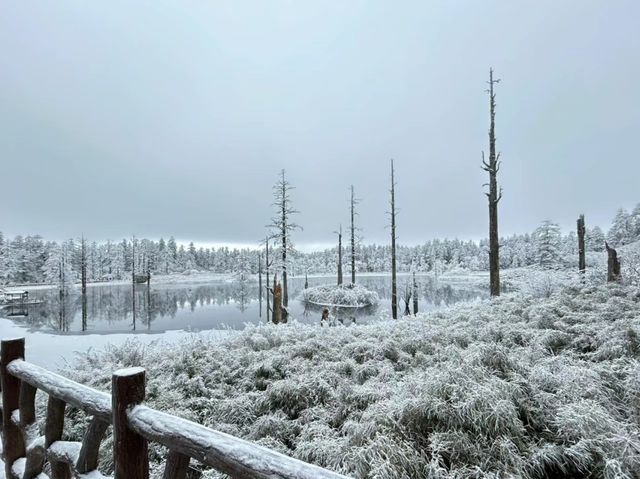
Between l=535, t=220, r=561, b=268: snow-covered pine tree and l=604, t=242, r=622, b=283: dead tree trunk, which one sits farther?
l=535, t=220, r=561, b=268: snow-covered pine tree

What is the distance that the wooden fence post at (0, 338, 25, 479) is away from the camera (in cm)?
333

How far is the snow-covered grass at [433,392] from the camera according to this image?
2736mm

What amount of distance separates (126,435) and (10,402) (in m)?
2.67

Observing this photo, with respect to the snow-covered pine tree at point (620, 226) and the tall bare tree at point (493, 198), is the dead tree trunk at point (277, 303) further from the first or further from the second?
the snow-covered pine tree at point (620, 226)

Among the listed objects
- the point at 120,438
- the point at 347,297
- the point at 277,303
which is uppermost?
the point at 120,438

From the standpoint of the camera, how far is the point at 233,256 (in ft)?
332

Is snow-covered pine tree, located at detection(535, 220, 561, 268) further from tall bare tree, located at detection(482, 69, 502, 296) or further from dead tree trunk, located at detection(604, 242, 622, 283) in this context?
dead tree trunk, located at detection(604, 242, 622, 283)

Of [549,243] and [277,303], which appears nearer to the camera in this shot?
[277,303]

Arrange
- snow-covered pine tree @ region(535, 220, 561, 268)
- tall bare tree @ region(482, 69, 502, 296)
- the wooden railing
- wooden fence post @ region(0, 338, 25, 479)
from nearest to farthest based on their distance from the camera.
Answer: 1. the wooden railing
2. wooden fence post @ region(0, 338, 25, 479)
3. tall bare tree @ region(482, 69, 502, 296)
4. snow-covered pine tree @ region(535, 220, 561, 268)

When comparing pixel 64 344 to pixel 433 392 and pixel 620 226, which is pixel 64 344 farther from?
pixel 620 226

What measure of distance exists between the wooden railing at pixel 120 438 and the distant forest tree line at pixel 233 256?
2253cm

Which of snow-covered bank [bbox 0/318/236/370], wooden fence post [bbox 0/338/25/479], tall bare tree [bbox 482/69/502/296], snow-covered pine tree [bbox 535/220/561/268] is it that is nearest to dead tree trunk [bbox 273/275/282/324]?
snow-covered bank [bbox 0/318/236/370]

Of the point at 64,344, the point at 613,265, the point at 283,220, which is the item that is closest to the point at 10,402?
the point at 64,344

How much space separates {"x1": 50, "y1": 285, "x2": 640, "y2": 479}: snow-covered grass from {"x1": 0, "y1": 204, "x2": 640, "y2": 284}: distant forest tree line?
19663 mm
